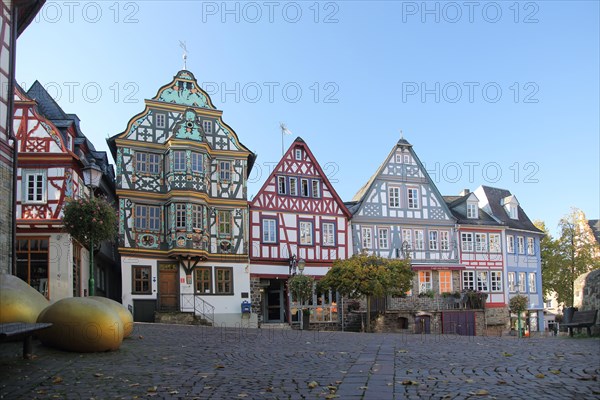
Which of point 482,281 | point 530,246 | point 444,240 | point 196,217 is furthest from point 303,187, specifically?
point 530,246

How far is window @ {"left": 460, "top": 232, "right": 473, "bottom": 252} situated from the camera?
43188 millimetres

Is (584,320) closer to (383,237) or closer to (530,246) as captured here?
(383,237)

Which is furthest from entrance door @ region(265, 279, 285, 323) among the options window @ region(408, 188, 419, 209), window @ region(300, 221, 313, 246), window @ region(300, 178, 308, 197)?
window @ region(408, 188, 419, 209)

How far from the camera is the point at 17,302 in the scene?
509 inches

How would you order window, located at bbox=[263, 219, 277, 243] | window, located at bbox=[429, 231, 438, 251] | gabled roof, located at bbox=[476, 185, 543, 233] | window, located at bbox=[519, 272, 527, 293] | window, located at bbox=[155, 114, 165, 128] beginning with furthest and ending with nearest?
gabled roof, located at bbox=[476, 185, 543, 233]
window, located at bbox=[519, 272, 527, 293]
window, located at bbox=[429, 231, 438, 251]
window, located at bbox=[263, 219, 277, 243]
window, located at bbox=[155, 114, 165, 128]

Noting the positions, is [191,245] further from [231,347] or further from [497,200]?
[497,200]

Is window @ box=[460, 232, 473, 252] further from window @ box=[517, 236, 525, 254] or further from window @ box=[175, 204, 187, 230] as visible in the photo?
window @ box=[175, 204, 187, 230]

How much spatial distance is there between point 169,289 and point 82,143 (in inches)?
318

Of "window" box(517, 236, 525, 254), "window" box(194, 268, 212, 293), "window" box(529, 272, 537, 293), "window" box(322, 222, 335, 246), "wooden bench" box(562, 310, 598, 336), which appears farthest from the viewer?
"window" box(517, 236, 525, 254)

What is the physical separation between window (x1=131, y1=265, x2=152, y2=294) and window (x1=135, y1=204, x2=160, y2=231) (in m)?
1.97

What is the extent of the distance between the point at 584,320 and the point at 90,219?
15.0 meters

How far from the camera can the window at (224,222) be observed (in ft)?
119

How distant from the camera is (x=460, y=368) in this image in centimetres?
1129

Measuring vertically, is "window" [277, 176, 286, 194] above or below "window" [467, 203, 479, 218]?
above
